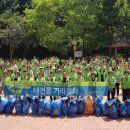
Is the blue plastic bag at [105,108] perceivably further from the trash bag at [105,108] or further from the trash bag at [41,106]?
the trash bag at [41,106]

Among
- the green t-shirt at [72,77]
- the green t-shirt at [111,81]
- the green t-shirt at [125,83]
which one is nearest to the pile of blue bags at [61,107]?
the green t-shirt at [111,81]

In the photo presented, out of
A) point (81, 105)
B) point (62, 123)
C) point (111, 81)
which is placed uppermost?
point (111, 81)

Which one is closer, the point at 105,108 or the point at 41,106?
the point at 105,108

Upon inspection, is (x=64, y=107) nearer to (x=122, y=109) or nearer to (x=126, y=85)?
(x=122, y=109)

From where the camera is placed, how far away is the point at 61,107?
50.8ft

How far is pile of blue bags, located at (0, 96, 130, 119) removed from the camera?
14.9m

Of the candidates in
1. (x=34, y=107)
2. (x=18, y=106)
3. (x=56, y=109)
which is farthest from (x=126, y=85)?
(x=18, y=106)

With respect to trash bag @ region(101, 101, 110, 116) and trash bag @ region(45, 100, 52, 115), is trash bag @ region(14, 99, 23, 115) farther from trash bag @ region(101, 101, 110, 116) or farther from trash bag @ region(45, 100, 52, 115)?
trash bag @ region(101, 101, 110, 116)

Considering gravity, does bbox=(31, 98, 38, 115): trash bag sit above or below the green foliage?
below

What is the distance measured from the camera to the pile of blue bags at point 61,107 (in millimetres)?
14898

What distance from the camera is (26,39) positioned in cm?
4331

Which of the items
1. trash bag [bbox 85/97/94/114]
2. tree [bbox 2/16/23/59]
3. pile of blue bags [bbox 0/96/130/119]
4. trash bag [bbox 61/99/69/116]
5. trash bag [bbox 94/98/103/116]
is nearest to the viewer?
pile of blue bags [bbox 0/96/130/119]

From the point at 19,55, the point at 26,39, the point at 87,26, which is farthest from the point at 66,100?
the point at 19,55

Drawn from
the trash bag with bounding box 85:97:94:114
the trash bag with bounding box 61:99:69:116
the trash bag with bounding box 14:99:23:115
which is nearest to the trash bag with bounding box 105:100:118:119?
the trash bag with bounding box 85:97:94:114
